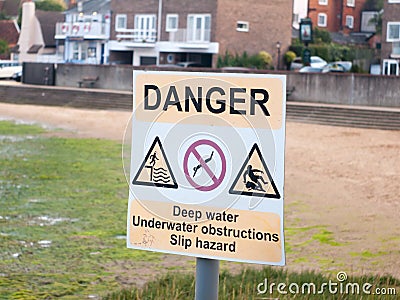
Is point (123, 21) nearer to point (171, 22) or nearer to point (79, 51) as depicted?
point (171, 22)

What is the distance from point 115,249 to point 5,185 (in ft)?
19.7

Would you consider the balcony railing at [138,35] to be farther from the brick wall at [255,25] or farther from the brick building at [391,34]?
the brick building at [391,34]

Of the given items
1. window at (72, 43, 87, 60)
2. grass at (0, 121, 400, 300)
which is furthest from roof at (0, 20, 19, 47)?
grass at (0, 121, 400, 300)

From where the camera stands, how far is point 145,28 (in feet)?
174

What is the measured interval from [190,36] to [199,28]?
2.64 feet

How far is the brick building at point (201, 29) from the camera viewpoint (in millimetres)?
49500

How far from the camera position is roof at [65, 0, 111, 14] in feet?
198

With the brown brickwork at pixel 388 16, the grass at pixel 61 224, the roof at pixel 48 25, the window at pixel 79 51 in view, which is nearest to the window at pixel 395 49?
the brown brickwork at pixel 388 16

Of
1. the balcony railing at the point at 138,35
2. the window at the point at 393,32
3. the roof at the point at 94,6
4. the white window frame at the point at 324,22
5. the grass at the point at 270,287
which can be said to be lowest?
the grass at the point at 270,287

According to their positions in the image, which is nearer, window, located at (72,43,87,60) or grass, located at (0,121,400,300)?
grass, located at (0,121,400,300)

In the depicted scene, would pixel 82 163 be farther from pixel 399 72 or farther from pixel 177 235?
pixel 399 72

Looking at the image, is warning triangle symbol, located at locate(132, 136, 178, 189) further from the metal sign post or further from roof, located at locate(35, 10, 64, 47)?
roof, located at locate(35, 10, 64, 47)

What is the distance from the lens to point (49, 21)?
6962 cm

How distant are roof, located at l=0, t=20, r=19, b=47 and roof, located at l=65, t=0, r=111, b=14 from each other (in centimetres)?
1350
